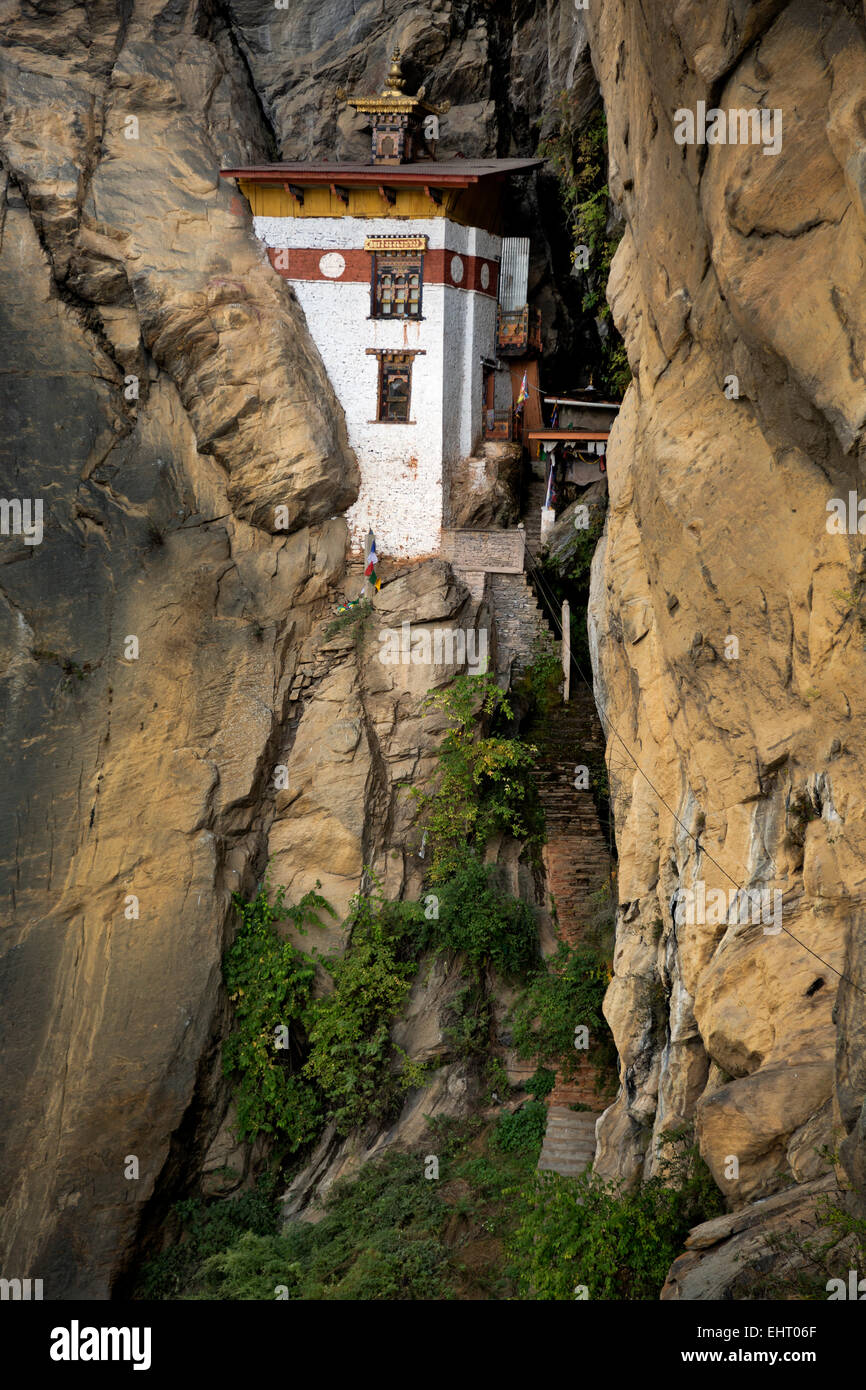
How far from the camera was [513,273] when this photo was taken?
96.7 ft

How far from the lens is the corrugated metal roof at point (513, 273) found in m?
29.4

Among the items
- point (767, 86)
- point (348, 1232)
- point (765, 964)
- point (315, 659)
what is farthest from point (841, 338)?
point (315, 659)

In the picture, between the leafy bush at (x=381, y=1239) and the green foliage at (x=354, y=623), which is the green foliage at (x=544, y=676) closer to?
the green foliage at (x=354, y=623)

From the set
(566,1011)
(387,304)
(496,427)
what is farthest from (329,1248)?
(387,304)

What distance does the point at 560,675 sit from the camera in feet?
88.4

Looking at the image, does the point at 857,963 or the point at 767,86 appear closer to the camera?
the point at 857,963

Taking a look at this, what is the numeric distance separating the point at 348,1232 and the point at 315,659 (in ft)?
34.4

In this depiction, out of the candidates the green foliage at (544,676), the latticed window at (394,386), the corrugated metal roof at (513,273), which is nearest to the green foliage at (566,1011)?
the green foliage at (544,676)

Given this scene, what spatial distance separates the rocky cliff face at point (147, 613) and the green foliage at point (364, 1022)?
105 cm

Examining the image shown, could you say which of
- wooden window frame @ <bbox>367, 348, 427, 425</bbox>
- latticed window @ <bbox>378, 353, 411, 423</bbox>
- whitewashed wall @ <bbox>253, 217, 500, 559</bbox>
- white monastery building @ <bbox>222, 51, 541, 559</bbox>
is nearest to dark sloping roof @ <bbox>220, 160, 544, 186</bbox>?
white monastery building @ <bbox>222, 51, 541, 559</bbox>

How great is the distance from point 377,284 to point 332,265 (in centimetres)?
104

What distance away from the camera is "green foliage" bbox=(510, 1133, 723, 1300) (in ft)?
44.3

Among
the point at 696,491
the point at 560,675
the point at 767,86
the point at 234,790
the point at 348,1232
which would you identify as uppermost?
the point at 767,86

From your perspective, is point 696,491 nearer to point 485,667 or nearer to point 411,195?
point 485,667
